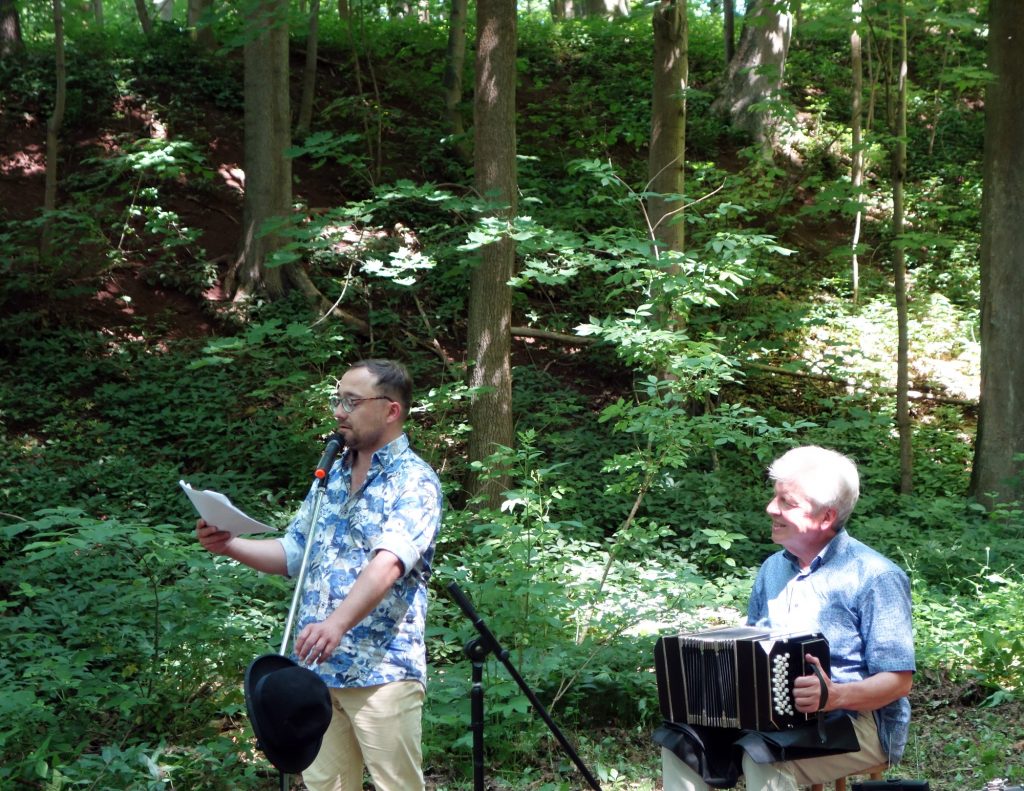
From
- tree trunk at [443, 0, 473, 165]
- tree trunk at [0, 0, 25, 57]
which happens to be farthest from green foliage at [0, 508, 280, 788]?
tree trunk at [0, 0, 25, 57]

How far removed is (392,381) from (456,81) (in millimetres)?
11791

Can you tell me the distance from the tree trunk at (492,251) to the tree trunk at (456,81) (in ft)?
17.9

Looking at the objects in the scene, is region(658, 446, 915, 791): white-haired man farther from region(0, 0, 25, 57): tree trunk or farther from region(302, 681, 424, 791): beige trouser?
region(0, 0, 25, 57): tree trunk

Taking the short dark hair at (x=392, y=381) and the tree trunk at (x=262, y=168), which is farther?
the tree trunk at (x=262, y=168)

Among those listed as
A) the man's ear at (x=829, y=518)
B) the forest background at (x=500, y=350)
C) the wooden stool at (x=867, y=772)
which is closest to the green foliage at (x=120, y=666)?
the forest background at (x=500, y=350)

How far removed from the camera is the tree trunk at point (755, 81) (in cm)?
1574

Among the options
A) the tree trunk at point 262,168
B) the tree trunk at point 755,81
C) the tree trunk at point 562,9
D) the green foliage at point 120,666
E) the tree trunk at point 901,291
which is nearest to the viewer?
the green foliage at point 120,666

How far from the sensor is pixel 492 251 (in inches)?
331

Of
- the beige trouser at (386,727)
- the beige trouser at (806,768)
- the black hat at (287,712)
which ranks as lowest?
the beige trouser at (806,768)

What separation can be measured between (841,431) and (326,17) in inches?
513

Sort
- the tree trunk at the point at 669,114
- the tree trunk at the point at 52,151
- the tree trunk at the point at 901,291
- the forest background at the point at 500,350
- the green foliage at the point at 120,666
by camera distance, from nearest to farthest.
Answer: the green foliage at the point at 120,666
the forest background at the point at 500,350
the tree trunk at the point at 901,291
the tree trunk at the point at 669,114
the tree trunk at the point at 52,151

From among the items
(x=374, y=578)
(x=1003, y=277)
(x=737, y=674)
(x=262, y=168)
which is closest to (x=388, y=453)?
(x=374, y=578)

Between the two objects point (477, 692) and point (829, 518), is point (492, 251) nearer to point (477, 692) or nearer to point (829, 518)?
point (829, 518)

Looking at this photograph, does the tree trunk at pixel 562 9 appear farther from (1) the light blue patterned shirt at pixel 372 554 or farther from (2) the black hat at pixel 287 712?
(2) the black hat at pixel 287 712
